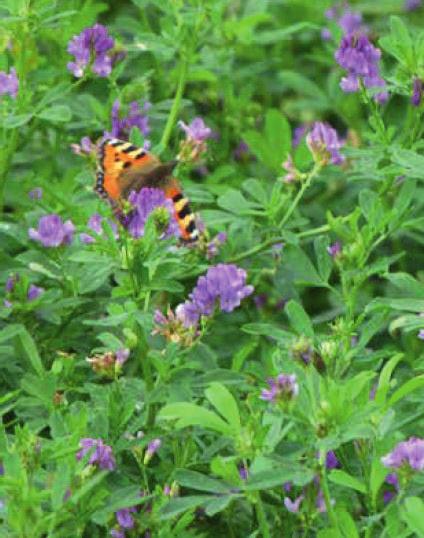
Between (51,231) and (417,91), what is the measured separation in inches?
26.4

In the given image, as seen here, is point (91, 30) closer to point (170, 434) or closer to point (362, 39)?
point (362, 39)

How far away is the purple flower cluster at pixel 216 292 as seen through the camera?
212cm

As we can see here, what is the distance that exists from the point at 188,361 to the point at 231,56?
1.24 m

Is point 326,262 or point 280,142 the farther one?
point 280,142

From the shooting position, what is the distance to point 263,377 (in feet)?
7.55

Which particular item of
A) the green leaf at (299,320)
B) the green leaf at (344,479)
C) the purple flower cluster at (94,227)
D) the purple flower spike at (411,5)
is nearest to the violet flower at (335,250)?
the green leaf at (299,320)

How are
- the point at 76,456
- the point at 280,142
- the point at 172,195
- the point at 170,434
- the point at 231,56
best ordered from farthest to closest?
the point at 231,56
the point at 280,142
the point at 172,195
the point at 170,434
the point at 76,456

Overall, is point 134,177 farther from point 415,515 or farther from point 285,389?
point 415,515

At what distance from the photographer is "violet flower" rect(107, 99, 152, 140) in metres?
2.79

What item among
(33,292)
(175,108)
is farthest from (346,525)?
(175,108)

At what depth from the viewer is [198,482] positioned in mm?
1888

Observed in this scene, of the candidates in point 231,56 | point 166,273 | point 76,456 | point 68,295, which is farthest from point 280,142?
point 76,456

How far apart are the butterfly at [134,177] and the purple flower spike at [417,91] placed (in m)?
0.43

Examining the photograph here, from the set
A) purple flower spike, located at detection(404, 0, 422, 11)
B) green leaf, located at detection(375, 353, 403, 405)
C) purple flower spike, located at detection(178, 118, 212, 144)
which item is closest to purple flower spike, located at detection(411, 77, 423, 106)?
purple flower spike, located at detection(178, 118, 212, 144)
